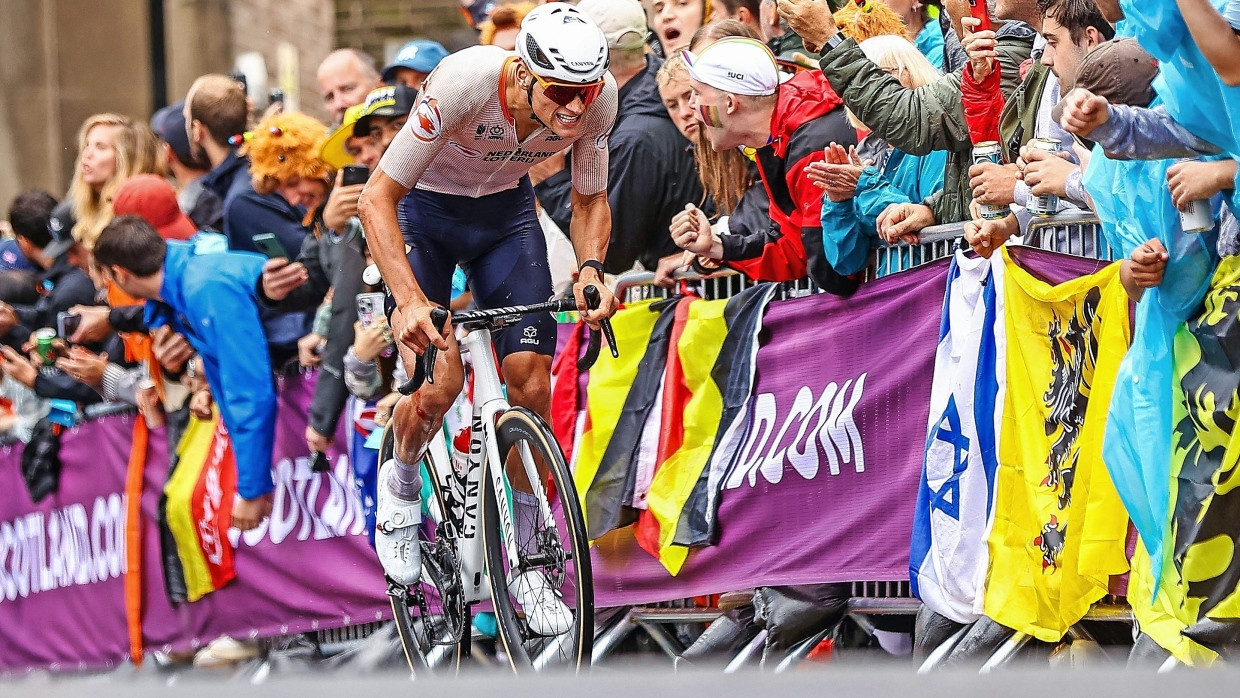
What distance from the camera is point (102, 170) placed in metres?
11.0

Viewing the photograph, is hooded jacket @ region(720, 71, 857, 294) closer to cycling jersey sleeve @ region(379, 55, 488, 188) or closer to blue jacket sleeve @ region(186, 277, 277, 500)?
cycling jersey sleeve @ region(379, 55, 488, 188)

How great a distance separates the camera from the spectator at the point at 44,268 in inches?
460

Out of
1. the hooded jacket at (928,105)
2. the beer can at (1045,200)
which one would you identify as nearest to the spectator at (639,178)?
the hooded jacket at (928,105)

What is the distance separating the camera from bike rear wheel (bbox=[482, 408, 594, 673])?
562cm

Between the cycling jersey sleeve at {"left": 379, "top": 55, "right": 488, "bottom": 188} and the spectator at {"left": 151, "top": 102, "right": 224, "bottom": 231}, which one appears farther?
the spectator at {"left": 151, "top": 102, "right": 224, "bottom": 231}

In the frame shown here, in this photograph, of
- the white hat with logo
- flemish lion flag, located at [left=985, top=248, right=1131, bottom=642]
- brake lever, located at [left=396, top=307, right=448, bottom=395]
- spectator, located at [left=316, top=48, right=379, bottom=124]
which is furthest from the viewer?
spectator, located at [left=316, top=48, right=379, bottom=124]

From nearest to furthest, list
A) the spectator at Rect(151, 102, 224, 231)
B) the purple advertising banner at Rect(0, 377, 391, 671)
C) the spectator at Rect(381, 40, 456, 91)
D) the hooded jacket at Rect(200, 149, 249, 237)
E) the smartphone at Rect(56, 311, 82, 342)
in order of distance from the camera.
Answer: the purple advertising banner at Rect(0, 377, 391, 671) → the spectator at Rect(381, 40, 456, 91) → the hooded jacket at Rect(200, 149, 249, 237) → the spectator at Rect(151, 102, 224, 231) → the smartphone at Rect(56, 311, 82, 342)

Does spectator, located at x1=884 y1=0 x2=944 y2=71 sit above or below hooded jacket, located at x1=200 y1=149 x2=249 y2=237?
above

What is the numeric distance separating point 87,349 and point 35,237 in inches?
90.6

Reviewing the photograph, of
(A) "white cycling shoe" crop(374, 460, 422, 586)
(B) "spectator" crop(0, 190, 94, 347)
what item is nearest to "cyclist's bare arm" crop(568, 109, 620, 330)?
(A) "white cycling shoe" crop(374, 460, 422, 586)

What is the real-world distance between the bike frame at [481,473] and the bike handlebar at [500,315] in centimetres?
20

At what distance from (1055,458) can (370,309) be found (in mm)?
3576

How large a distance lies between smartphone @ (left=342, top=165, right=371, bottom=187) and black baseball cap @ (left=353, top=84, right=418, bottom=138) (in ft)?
0.69

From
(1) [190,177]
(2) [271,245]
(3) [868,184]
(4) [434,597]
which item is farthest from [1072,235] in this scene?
(1) [190,177]
